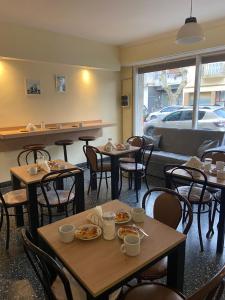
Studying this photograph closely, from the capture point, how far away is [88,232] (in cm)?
141

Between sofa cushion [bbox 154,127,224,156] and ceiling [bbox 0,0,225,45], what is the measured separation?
187cm

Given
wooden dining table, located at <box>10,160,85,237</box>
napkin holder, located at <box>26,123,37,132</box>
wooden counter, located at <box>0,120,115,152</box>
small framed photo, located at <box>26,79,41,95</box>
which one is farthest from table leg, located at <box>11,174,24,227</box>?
small framed photo, located at <box>26,79,41,95</box>

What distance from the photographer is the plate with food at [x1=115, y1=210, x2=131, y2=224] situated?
1.54 m

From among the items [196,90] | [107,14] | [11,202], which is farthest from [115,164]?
[196,90]

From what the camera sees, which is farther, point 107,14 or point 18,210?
point 107,14

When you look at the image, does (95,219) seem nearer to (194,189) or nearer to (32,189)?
(32,189)

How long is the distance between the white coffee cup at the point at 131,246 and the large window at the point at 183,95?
3.84m

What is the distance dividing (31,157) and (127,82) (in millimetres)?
2901

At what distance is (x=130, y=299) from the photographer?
126cm

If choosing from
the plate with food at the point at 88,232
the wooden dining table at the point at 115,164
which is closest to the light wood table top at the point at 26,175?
the plate with food at the point at 88,232

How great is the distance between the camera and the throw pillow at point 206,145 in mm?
4059

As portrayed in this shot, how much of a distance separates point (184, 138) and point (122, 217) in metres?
3.38

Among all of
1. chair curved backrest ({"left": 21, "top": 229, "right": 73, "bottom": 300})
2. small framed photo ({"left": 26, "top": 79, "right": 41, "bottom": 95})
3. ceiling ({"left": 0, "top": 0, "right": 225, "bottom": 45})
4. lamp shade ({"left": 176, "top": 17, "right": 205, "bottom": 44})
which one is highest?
ceiling ({"left": 0, "top": 0, "right": 225, "bottom": 45})

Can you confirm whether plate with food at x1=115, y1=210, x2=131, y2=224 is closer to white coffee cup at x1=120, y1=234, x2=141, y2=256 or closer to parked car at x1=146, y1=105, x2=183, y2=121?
white coffee cup at x1=120, y1=234, x2=141, y2=256
